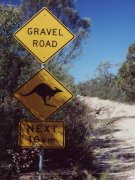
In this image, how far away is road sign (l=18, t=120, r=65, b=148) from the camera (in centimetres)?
745

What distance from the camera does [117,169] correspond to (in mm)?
13469

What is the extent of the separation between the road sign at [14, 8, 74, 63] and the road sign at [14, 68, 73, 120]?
331 mm

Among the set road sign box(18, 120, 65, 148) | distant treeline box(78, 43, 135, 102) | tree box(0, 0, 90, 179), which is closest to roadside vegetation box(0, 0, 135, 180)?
tree box(0, 0, 90, 179)

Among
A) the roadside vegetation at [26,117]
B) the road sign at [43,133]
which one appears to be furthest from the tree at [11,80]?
the road sign at [43,133]

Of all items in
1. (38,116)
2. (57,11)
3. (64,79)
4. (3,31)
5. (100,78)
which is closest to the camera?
(38,116)

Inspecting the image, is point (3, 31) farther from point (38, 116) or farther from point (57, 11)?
point (57, 11)

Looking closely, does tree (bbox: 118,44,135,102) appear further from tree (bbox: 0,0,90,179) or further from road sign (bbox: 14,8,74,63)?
road sign (bbox: 14,8,74,63)

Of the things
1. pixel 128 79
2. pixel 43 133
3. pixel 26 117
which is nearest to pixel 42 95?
pixel 43 133

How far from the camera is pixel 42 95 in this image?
748 cm

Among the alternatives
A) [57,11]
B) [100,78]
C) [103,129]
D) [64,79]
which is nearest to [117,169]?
[103,129]

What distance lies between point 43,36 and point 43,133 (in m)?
1.56

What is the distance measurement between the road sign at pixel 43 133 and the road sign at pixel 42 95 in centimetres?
15

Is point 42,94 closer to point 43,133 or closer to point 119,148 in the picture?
point 43,133

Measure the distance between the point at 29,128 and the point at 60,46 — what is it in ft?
4.65
